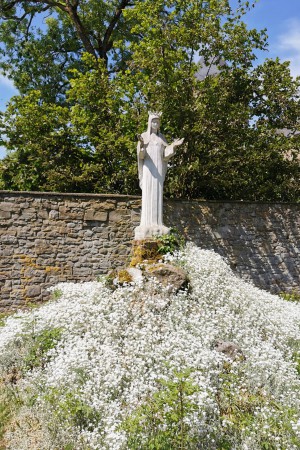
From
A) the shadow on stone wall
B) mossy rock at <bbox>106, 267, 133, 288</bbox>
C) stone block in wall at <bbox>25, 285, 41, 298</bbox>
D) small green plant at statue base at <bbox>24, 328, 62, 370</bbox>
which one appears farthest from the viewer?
the shadow on stone wall

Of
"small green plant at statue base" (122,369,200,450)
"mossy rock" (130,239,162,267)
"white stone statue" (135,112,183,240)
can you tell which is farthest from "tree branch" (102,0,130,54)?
"small green plant at statue base" (122,369,200,450)

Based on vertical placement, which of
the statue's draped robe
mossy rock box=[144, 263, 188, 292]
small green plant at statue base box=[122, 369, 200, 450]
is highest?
the statue's draped robe

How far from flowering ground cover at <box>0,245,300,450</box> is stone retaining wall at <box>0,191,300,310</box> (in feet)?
9.47

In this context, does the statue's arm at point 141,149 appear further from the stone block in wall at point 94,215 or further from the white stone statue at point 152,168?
the stone block in wall at point 94,215

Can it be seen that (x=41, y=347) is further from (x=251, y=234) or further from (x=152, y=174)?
(x=251, y=234)

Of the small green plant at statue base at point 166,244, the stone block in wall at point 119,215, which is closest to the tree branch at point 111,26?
the stone block in wall at point 119,215

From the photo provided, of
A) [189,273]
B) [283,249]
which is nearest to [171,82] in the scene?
[283,249]

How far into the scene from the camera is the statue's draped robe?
→ 7443mm

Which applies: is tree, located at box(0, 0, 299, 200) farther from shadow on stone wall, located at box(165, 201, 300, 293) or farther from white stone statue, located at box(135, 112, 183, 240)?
white stone statue, located at box(135, 112, 183, 240)

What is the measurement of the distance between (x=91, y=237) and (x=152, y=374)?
5814mm

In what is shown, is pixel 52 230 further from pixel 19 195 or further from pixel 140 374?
pixel 140 374

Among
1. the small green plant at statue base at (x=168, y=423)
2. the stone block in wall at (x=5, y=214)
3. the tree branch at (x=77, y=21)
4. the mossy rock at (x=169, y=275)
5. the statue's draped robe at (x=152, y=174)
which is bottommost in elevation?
the small green plant at statue base at (x=168, y=423)

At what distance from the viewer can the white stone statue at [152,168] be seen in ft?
24.4

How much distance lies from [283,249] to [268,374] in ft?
22.4
